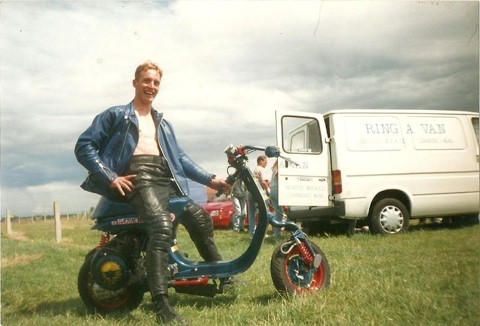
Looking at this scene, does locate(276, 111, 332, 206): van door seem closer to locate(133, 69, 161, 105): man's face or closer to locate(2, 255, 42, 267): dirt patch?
locate(133, 69, 161, 105): man's face

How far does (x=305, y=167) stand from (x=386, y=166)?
1280 millimetres

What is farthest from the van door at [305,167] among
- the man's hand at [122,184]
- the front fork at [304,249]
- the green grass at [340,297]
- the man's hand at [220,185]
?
the man's hand at [122,184]

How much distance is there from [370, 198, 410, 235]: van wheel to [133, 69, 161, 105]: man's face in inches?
179

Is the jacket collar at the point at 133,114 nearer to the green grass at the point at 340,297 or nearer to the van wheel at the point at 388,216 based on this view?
the green grass at the point at 340,297

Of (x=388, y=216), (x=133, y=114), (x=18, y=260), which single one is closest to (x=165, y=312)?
(x=133, y=114)

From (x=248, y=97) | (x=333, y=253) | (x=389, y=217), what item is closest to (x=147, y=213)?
(x=248, y=97)

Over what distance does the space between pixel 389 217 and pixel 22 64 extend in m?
5.32

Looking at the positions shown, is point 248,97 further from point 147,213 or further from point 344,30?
point 147,213

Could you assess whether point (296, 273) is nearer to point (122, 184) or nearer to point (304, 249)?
point (304, 249)

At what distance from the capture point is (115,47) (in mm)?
3244

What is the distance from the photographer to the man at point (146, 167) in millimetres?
2754

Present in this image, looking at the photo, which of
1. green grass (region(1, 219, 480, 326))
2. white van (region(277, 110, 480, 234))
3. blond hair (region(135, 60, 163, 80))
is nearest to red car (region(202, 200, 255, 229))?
white van (region(277, 110, 480, 234))

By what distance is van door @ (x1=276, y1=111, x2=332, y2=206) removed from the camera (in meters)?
6.15

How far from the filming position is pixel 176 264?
2996mm
